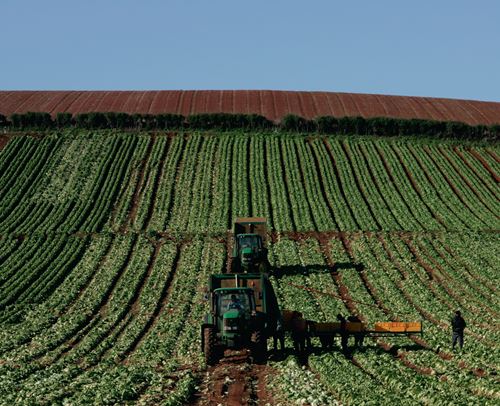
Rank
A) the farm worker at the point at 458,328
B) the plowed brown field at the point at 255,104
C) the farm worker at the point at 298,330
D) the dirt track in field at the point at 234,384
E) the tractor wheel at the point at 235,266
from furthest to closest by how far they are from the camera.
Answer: the plowed brown field at the point at 255,104, the tractor wheel at the point at 235,266, the farm worker at the point at 298,330, the farm worker at the point at 458,328, the dirt track in field at the point at 234,384

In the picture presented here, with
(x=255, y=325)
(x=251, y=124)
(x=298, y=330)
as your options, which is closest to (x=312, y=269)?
(x=298, y=330)

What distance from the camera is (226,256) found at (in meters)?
46.0

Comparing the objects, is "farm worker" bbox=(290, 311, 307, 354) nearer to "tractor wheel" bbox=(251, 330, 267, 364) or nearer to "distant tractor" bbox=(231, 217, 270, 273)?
"tractor wheel" bbox=(251, 330, 267, 364)

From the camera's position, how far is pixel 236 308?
881 inches

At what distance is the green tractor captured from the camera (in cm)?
2177

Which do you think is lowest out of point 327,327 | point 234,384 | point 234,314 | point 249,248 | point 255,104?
point 234,384

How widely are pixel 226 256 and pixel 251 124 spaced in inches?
1225

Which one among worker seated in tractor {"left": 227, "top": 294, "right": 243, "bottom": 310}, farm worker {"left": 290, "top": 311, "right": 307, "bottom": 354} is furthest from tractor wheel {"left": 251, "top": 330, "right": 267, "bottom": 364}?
farm worker {"left": 290, "top": 311, "right": 307, "bottom": 354}

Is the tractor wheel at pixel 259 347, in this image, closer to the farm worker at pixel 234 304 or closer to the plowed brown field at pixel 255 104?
the farm worker at pixel 234 304

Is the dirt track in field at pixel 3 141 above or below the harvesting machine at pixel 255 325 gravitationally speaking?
above

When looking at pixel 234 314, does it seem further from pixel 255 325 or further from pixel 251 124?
pixel 251 124

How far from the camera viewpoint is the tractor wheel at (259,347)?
2158 centimetres

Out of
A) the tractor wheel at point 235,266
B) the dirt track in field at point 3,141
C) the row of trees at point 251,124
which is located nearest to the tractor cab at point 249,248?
the tractor wheel at point 235,266

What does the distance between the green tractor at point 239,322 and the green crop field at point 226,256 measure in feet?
2.12
